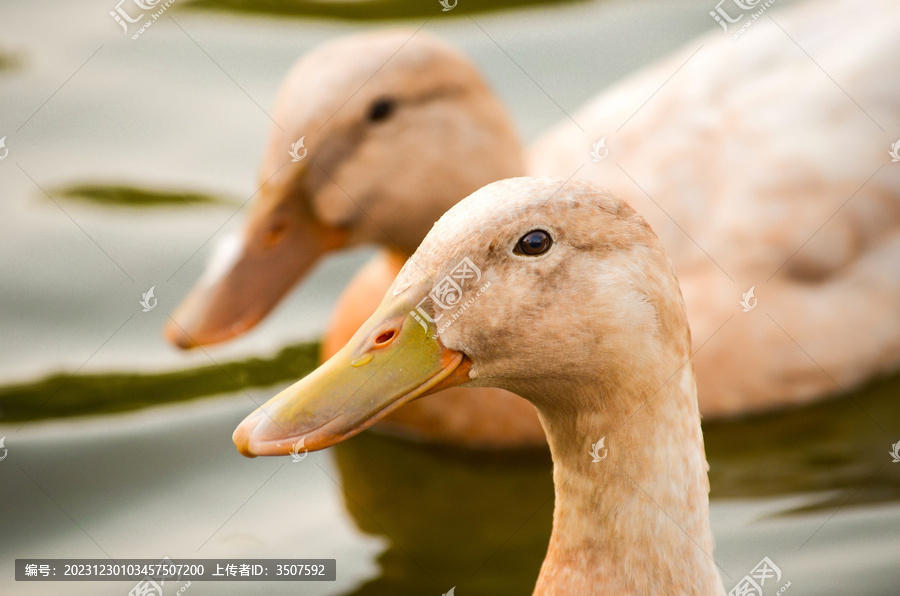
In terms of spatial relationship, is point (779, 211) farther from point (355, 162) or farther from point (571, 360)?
point (571, 360)

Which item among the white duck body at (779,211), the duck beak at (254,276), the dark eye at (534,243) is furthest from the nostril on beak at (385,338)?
the white duck body at (779,211)

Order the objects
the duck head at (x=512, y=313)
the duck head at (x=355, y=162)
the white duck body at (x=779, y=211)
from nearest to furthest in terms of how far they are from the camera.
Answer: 1. the duck head at (x=512, y=313)
2. the duck head at (x=355, y=162)
3. the white duck body at (x=779, y=211)

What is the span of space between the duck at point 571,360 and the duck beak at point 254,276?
1.77m

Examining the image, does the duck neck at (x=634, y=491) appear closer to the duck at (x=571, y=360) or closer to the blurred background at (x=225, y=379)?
the duck at (x=571, y=360)

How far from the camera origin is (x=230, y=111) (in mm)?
6250

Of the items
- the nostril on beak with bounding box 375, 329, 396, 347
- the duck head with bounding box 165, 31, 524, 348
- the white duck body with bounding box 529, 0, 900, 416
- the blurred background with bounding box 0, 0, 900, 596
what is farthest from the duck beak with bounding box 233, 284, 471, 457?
the white duck body with bounding box 529, 0, 900, 416

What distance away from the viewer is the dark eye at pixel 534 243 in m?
2.22

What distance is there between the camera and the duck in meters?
2.23

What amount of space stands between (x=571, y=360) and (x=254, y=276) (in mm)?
2052

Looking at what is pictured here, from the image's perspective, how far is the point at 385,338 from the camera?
2.30m

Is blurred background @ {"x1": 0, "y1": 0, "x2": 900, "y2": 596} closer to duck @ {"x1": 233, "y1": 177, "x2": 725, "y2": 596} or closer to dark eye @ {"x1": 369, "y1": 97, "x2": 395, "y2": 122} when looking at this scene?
dark eye @ {"x1": 369, "y1": 97, "x2": 395, "y2": 122}

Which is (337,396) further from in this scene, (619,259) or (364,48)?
(364,48)

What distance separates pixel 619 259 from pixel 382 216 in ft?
6.33

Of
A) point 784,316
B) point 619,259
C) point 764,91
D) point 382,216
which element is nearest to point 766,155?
point 764,91
